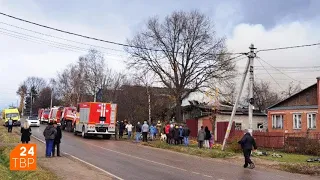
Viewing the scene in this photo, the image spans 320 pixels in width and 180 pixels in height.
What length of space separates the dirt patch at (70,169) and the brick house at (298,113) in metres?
27.3

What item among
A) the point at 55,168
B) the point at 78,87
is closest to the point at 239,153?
the point at 55,168

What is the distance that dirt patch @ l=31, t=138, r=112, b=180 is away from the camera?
13203 mm

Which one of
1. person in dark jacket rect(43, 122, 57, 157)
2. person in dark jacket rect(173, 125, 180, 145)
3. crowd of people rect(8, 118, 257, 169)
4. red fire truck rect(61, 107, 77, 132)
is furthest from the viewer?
red fire truck rect(61, 107, 77, 132)

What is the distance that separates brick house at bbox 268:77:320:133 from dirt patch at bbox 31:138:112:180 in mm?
27348

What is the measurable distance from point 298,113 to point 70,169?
3158cm

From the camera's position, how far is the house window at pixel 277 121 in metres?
43.7

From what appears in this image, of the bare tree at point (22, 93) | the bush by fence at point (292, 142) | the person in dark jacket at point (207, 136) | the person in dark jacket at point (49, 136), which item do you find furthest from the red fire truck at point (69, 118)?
the bare tree at point (22, 93)

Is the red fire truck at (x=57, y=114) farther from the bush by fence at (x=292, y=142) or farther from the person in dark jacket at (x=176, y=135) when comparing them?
the bush by fence at (x=292, y=142)

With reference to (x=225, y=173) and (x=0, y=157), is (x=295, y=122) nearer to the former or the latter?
(x=225, y=173)

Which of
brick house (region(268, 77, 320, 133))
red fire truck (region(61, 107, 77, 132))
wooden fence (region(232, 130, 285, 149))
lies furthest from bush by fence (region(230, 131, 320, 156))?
red fire truck (region(61, 107, 77, 132))

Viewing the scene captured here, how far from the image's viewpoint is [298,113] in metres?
41.2

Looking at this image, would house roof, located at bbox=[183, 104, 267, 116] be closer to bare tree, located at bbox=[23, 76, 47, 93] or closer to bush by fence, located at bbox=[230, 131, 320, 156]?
bush by fence, located at bbox=[230, 131, 320, 156]

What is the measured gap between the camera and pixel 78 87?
74.2 metres

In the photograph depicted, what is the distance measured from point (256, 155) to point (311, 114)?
18135 millimetres
